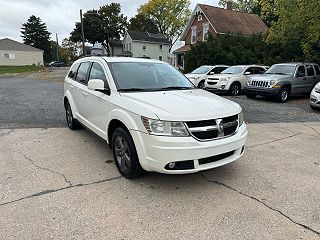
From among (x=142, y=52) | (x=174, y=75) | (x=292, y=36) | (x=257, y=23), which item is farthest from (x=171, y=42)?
(x=174, y=75)

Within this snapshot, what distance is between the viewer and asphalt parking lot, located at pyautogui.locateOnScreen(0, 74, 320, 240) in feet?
9.75

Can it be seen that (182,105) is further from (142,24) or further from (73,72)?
(142,24)

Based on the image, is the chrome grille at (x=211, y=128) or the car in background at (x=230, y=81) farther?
the car in background at (x=230, y=81)

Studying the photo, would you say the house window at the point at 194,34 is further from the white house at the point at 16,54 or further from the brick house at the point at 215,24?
the white house at the point at 16,54

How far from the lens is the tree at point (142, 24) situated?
62406mm

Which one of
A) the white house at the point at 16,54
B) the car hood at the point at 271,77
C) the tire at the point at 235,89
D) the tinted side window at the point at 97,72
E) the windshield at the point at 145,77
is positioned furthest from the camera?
the white house at the point at 16,54

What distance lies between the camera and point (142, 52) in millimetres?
56625

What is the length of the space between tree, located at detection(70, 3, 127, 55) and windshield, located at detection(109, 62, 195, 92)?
59.2 m

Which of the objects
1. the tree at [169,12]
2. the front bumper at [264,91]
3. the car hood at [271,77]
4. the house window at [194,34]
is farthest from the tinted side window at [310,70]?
the tree at [169,12]

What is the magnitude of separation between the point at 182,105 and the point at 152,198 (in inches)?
49.8

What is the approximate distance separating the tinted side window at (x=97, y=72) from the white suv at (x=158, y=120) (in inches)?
0.8

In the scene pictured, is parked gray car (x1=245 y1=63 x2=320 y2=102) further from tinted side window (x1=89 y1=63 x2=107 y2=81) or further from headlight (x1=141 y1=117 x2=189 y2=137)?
headlight (x1=141 y1=117 x2=189 y2=137)

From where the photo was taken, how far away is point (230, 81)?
14.4 m

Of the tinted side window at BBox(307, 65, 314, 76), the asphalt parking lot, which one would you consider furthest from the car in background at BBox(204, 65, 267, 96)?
the asphalt parking lot
